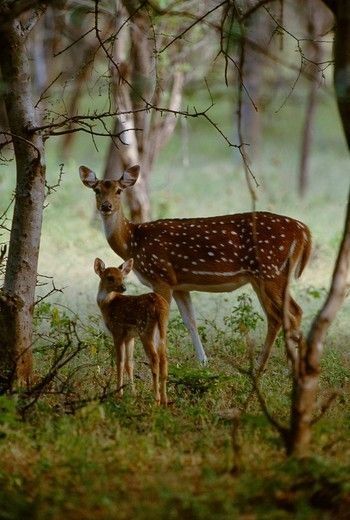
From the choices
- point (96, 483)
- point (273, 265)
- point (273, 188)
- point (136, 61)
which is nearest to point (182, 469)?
point (96, 483)

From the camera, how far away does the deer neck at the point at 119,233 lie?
9.62m

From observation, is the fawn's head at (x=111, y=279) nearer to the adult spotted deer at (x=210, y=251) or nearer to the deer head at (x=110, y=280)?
the deer head at (x=110, y=280)

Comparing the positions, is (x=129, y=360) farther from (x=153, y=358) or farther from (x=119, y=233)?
(x=119, y=233)

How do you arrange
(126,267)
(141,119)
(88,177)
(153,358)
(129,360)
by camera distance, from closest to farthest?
(153,358) < (129,360) < (126,267) < (88,177) < (141,119)

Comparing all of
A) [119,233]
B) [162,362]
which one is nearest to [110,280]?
[162,362]

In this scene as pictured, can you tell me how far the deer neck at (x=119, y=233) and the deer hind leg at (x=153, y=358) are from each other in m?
2.36

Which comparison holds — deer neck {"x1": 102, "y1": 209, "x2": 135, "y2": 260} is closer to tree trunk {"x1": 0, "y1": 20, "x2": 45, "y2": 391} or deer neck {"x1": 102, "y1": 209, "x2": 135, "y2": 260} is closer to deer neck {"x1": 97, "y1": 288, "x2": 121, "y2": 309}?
deer neck {"x1": 97, "y1": 288, "x2": 121, "y2": 309}

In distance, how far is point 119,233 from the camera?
962 cm

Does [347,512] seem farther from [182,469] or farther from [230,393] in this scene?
[230,393]

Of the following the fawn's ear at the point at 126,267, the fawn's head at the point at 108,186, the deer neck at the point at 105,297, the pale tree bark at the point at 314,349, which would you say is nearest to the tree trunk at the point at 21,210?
the deer neck at the point at 105,297

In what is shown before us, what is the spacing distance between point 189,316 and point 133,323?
2.27m

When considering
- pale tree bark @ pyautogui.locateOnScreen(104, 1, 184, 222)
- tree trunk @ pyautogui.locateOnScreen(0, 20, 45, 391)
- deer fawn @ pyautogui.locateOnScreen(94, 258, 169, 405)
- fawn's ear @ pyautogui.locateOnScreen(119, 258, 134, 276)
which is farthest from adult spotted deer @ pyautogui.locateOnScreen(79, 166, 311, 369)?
pale tree bark @ pyautogui.locateOnScreen(104, 1, 184, 222)

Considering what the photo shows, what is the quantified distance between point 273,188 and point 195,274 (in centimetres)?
1500

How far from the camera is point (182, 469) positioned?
536cm
